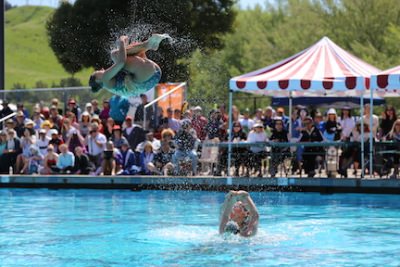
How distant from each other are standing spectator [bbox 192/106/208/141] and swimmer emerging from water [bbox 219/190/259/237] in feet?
28.5

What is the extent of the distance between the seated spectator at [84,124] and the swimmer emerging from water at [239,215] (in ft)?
32.2

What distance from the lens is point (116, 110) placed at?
872 inches

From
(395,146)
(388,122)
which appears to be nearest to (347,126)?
(388,122)

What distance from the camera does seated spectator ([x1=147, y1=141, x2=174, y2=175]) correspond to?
2094 centimetres

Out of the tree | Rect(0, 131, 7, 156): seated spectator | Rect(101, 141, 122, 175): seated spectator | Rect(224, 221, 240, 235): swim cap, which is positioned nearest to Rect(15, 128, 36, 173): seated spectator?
Rect(0, 131, 7, 156): seated spectator

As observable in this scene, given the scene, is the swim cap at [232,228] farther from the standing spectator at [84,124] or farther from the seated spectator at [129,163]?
the standing spectator at [84,124]

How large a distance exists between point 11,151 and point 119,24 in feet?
32.0

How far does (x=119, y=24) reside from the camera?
31.0m

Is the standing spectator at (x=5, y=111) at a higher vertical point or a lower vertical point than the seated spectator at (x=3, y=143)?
higher

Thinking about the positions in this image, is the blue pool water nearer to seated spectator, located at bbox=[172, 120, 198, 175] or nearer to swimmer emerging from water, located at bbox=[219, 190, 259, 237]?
swimmer emerging from water, located at bbox=[219, 190, 259, 237]

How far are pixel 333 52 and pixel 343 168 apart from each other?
272cm

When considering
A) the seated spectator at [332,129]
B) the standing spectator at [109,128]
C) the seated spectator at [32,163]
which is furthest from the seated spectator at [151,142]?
the seated spectator at [332,129]

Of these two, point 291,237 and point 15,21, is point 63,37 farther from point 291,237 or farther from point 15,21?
point 15,21

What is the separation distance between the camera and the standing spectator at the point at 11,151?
22.2 meters
